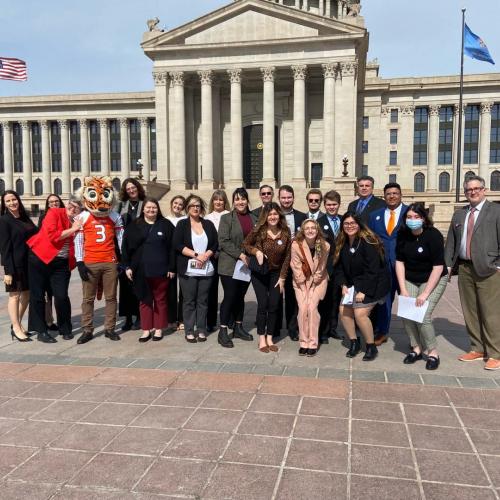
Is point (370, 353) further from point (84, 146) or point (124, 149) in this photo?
point (84, 146)

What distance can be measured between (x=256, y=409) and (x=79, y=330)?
457cm

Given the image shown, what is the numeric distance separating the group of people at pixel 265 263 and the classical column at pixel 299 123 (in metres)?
31.8

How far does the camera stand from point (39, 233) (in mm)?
7066

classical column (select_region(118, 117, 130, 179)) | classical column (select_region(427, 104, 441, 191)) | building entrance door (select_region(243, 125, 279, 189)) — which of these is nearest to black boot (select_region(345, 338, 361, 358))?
building entrance door (select_region(243, 125, 279, 189))

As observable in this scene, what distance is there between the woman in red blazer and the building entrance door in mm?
37334

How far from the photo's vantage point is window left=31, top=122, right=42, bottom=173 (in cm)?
6244

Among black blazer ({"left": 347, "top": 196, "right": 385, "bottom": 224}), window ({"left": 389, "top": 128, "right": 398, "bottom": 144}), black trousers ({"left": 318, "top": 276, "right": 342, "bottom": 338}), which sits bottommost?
black trousers ({"left": 318, "top": 276, "right": 342, "bottom": 338})

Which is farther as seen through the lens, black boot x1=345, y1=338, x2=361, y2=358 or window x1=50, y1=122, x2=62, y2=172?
window x1=50, y1=122, x2=62, y2=172

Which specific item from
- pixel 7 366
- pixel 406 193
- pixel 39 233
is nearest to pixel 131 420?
pixel 7 366

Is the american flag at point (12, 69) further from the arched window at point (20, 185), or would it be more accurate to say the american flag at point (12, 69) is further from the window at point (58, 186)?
the arched window at point (20, 185)

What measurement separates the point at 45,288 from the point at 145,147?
2165 inches

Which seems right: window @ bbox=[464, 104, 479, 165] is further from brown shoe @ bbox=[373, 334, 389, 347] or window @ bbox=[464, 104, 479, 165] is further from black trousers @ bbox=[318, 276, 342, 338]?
brown shoe @ bbox=[373, 334, 389, 347]

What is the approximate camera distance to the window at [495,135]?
5381 cm

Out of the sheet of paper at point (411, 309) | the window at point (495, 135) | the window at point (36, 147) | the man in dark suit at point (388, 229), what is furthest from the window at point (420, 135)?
the sheet of paper at point (411, 309)
